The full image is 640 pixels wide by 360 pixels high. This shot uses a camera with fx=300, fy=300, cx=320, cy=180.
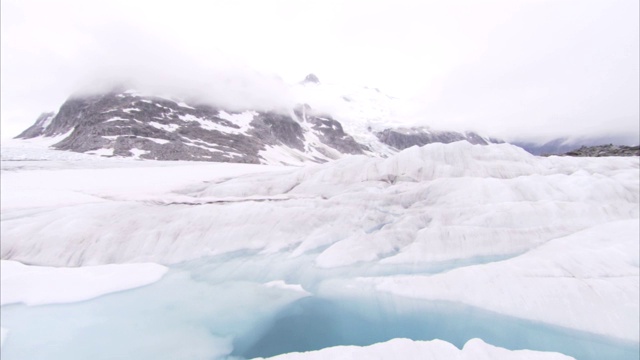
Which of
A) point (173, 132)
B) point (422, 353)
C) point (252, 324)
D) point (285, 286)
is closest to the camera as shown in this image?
point (422, 353)

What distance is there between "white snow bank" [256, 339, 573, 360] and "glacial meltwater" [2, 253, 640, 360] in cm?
136

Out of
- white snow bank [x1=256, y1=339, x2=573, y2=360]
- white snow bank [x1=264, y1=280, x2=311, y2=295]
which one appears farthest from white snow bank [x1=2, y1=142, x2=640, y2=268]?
white snow bank [x1=256, y1=339, x2=573, y2=360]

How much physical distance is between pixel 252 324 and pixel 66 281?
8484mm

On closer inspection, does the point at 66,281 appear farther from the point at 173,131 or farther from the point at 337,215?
the point at 173,131

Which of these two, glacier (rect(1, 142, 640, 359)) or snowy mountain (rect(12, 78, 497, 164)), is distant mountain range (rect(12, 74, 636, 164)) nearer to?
snowy mountain (rect(12, 78, 497, 164))

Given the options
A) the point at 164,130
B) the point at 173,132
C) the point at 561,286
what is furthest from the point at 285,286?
the point at 164,130

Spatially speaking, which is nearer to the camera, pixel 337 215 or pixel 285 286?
pixel 285 286

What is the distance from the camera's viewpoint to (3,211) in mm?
17844

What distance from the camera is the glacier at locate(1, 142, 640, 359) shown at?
8789 millimetres

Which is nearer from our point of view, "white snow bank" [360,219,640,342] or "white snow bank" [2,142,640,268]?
"white snow bank" [360,219,640,342]

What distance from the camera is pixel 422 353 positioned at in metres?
7.05

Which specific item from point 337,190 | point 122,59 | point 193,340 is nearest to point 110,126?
point 122,59

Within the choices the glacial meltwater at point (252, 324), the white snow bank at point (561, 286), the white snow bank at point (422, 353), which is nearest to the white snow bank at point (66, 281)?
the glacial meltwater at point (252, 324)

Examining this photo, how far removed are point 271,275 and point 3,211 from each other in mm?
17560
